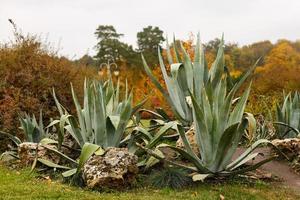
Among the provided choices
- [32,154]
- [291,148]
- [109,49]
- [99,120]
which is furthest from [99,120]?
[109,49]

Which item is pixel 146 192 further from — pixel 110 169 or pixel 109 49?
pixel 109 49

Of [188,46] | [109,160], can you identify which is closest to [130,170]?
[109,160]

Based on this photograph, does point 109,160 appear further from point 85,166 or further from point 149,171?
point 149,171

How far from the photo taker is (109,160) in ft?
21.8

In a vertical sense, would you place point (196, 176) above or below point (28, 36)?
below

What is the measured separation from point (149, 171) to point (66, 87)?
560 centimetres

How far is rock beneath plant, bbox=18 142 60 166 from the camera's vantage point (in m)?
8.29

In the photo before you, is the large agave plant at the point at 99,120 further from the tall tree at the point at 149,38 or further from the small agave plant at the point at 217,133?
the tall tree at the point at 149,38

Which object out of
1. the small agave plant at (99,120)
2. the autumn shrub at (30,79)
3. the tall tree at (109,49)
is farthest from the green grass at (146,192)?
the tall tree at (109,49)

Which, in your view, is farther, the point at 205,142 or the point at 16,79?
the point at 16,79

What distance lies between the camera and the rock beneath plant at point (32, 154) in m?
8.29

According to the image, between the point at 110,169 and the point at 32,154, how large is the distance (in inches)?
97.1

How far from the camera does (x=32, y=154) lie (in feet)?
27.7

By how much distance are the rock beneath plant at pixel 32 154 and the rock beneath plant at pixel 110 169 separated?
1723 mm
